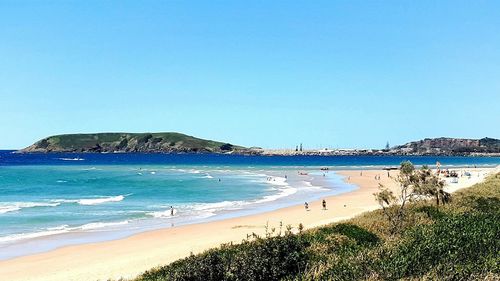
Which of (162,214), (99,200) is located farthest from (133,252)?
(99,200)

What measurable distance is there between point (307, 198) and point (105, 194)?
2435 cm

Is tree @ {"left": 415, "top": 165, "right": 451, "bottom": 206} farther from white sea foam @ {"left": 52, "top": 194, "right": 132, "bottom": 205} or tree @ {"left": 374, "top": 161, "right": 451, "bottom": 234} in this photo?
white sea foam @ {"left": 52, "top": 194, "right": 132, "bottom": 205}

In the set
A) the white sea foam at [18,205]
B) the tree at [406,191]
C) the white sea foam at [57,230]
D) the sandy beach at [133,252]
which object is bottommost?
the sandy beach at [133,252]

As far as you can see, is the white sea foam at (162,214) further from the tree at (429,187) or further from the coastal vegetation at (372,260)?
the coastal vegetation at (372,260)

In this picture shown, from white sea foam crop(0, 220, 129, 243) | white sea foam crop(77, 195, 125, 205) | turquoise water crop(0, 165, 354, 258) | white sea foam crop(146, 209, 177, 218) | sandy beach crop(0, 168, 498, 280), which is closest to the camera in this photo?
sandy beach crop(0, 168, 498, 280)

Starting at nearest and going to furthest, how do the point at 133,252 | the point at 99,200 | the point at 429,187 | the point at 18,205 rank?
the point at 133,252 → the point at 429,187 → the point at 18,205 → the point at 99,200

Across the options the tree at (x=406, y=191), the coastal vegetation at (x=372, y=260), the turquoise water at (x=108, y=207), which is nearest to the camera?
the coastal vegetation at (x=372, y=260)

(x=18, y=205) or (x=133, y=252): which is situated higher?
(x=18, y=205)

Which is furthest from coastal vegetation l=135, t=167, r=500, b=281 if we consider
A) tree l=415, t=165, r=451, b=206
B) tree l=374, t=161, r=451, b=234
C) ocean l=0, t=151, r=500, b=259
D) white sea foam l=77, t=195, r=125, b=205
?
white sea foam l=77, t=195, r=125, b=205

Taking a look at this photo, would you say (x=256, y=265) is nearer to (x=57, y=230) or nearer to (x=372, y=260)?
(x=372, y=260)

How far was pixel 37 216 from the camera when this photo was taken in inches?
1593

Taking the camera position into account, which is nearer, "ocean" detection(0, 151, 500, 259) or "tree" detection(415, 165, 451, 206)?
"tree" detection(415, 165, 451, 206)

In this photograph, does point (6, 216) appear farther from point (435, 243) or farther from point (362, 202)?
point (435, 243)

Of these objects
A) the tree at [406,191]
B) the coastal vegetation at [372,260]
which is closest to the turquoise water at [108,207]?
the tree at [406,191]
